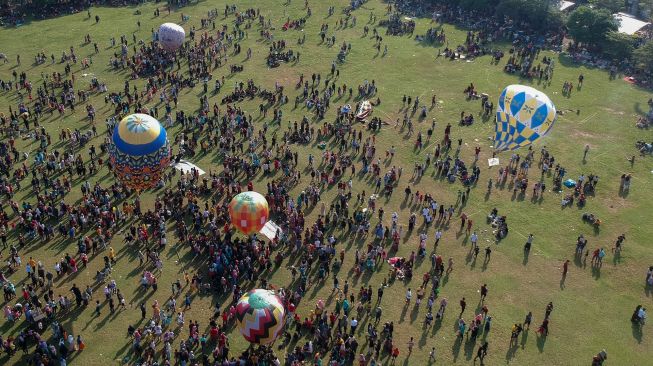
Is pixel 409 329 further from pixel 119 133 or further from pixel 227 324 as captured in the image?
pixel 119 133

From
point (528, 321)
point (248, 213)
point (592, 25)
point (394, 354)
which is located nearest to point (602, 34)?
point (592, 25)

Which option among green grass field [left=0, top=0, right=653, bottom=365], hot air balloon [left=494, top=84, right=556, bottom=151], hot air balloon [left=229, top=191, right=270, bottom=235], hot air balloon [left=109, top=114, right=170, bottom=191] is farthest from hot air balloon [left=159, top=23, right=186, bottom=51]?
hot air balloon [left=494, top=84, right=556, bottom=151]

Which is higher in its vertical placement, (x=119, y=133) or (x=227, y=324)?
(x=119, y=133)

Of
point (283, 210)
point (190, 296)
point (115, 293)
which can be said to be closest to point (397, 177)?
point (283, 210)

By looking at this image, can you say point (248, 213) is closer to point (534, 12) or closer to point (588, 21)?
point (588, 21)

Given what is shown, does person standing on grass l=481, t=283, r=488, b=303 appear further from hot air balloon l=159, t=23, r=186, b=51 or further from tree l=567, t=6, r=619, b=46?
tree l=567, t=6, r=619, b=46

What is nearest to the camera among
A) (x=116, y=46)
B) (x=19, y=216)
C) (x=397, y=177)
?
(x=19, y=216)

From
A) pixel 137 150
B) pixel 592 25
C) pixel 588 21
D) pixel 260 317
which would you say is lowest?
pixel 260 317
